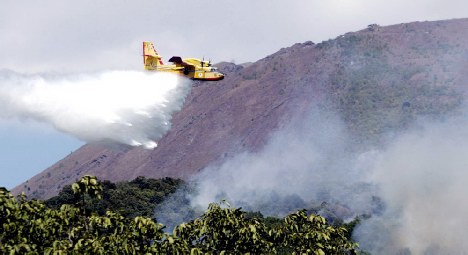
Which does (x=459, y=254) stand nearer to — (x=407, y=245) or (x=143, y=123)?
(x=407, y=245)

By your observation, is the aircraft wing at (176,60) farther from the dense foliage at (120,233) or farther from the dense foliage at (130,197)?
the dense foliage at (130,197)

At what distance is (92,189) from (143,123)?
172ft

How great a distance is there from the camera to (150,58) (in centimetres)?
8606

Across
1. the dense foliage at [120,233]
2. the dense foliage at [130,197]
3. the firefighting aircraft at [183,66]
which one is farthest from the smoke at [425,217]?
the dense foliage at [120,233]

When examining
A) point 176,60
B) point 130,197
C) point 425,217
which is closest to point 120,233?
point 176,60

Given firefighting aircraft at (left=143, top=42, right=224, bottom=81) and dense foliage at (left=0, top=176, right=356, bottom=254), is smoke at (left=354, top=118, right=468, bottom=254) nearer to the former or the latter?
firefighting aircraft at (left=143, top=42, right=224, bottom=81)

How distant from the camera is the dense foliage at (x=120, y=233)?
2834cm

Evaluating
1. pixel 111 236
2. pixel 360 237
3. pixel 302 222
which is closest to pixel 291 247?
pixel 302 222

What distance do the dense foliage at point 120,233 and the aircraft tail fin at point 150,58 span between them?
5416 cm

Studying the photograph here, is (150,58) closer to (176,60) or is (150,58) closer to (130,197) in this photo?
(176,60)

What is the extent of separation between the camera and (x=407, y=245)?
14988cm

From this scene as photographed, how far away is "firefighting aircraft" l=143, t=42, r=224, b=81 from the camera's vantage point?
85.9 meters

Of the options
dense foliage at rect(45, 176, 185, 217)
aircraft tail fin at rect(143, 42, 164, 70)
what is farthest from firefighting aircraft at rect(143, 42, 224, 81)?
dense foliage at rect(45, 176, 185, 217)

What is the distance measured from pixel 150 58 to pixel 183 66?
11.3ft
